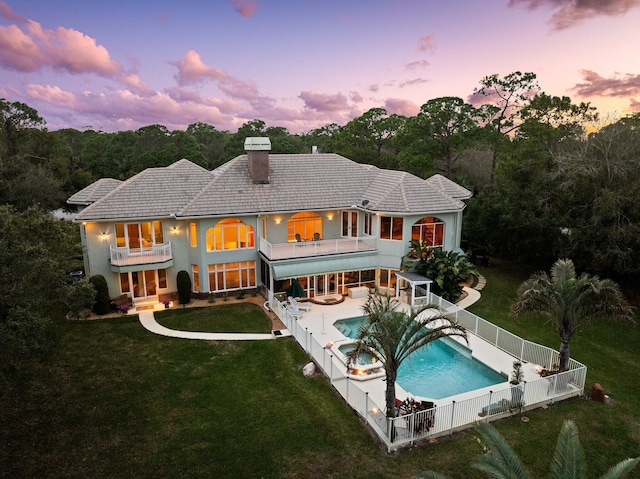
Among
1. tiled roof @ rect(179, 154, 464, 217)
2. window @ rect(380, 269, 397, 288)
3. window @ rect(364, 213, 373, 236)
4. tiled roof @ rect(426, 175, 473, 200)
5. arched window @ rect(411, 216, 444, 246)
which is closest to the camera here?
tiled roof @ rect(179, 154, 464, 217)

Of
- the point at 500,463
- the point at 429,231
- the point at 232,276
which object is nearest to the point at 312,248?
the point at 232,276

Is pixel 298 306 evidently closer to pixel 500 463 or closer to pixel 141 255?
pixel 141 255

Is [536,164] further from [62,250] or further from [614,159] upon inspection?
[62,250]

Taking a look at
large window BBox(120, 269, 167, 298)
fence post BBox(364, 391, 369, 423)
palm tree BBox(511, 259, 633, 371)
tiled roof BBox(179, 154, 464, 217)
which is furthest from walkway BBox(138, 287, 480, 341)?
palm tree BBox(511, 259, 633, 371)

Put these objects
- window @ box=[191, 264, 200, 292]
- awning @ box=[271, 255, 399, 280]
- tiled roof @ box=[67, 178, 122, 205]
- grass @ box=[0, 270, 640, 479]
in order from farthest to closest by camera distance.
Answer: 1. tiled roof @ box=[67, 178, 122, 205]
2. window @ box=[191, 264, 200, 292]
3. awning @ box=[271, 255, 399, 280]
4. grass @ box=[0, 270, 640, 479]

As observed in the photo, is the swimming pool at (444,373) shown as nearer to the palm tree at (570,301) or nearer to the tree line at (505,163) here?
the palm tree at (570,301)

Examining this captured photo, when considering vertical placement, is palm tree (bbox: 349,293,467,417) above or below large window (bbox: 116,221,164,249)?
below

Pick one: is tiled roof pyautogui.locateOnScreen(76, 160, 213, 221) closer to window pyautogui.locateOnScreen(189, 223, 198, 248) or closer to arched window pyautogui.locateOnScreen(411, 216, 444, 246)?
window pyautogui.locateOnScreen(189, 223, 198, 248)
